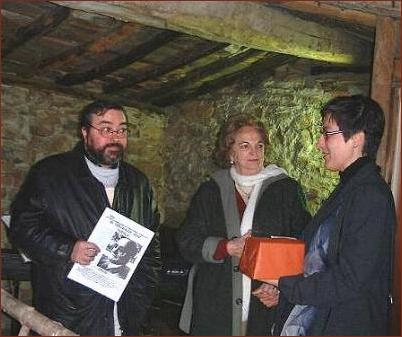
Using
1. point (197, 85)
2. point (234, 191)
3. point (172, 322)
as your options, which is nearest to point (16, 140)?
point (197, 85)

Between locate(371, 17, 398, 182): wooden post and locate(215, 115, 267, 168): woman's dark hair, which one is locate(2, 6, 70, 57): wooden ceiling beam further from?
locate(371, 17, 398, 182): wooden post

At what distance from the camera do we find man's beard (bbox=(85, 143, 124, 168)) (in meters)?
2.57

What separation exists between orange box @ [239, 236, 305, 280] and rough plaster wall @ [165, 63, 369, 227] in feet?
5.11

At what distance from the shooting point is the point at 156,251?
2744 mm

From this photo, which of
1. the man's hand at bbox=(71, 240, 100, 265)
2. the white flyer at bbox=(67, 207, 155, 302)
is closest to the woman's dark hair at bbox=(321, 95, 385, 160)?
the white flyer at bbox=(67, 207, 155, 302)

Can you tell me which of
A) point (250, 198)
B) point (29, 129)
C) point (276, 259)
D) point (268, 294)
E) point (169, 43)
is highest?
point (169, 43)

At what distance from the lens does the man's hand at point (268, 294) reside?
2.26 meters

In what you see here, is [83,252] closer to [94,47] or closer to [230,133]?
[230,133]

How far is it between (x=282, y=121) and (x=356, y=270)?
3.25m

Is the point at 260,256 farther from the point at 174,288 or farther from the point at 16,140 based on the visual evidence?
the point at 16,140

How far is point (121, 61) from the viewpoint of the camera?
4645 millimetres

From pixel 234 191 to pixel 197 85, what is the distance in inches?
135

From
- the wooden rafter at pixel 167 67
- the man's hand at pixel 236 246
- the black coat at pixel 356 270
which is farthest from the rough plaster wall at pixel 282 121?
the black coat at pixel 356 270

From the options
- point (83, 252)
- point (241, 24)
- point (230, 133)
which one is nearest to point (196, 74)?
point (241, 24)
